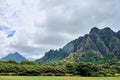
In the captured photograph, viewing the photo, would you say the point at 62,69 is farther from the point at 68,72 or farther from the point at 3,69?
the point at 3,69

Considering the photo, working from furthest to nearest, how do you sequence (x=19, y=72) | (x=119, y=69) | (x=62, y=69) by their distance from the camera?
(x=119, y=69), (x=62, y=69), (x=19, y=72)

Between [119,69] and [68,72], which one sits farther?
[119,69]

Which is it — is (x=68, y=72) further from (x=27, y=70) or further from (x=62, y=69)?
(x=27, y=70)

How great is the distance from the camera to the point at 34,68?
108 metres

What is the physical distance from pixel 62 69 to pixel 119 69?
36.8 m

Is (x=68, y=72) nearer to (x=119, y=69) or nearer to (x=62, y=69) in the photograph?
(x=62, y=69)

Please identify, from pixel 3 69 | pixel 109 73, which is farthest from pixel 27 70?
pixel 109 73

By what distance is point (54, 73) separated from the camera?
108 metres

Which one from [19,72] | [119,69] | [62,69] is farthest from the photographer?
[119,69]

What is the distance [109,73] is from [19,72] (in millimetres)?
42877

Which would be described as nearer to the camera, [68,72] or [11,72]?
[11,72]

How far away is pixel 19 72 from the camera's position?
103625mm

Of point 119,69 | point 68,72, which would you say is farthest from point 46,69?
point 119,69

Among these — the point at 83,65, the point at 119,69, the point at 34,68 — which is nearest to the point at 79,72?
the point at 83,65
